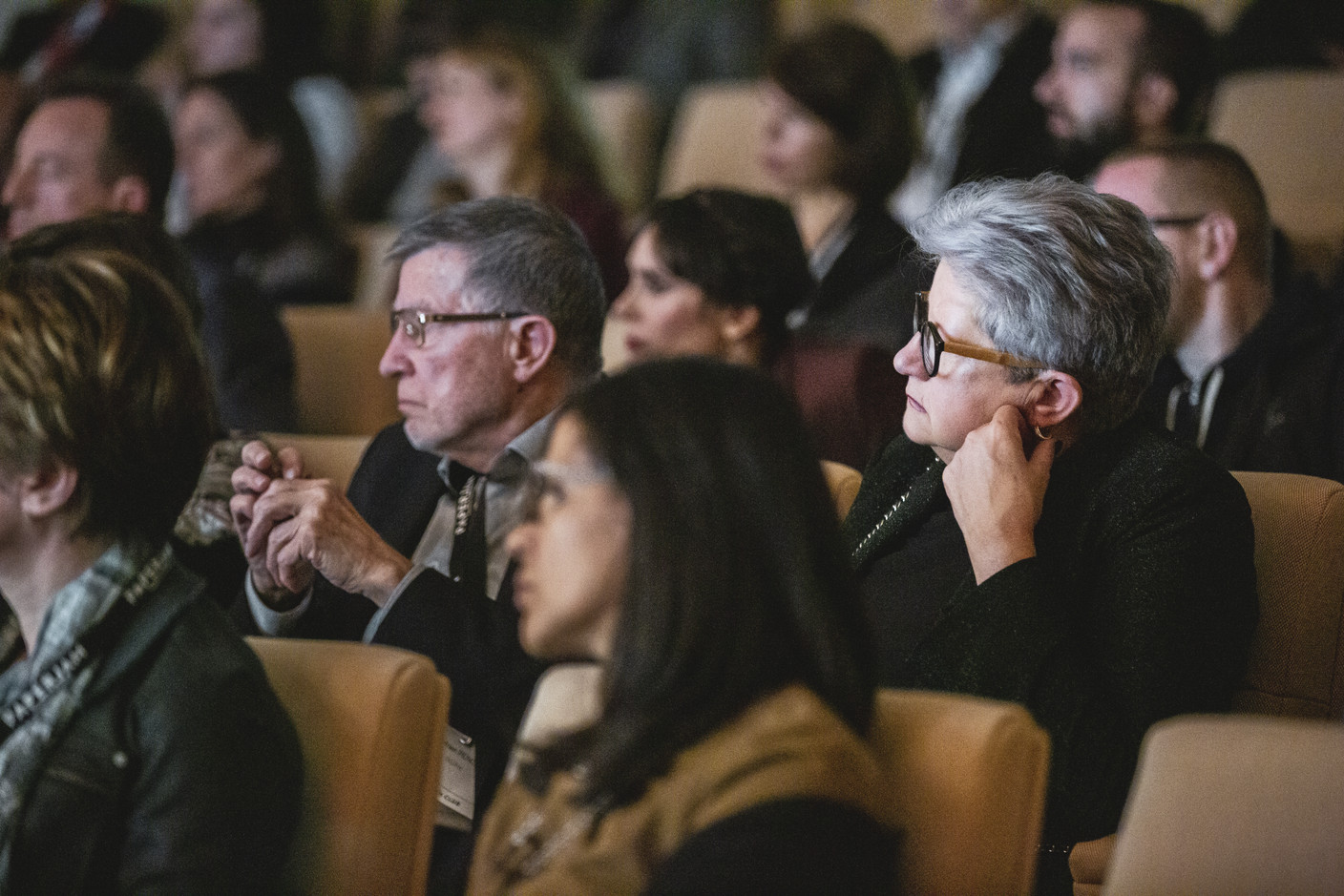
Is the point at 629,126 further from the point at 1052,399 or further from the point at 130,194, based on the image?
the point at 1052,399

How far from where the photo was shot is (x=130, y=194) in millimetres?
3326

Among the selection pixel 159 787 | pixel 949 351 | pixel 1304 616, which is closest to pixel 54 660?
pixel 159 787

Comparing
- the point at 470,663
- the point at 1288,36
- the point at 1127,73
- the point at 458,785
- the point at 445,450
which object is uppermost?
the point at 1288,36

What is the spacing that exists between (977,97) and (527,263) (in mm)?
2369

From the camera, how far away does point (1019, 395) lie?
1.85m

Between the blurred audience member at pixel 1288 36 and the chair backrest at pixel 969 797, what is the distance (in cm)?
351

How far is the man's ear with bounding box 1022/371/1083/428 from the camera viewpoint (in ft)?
6.01

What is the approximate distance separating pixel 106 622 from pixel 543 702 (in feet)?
1.37

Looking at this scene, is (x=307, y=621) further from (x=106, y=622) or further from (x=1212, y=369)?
(x=1212, y=369)

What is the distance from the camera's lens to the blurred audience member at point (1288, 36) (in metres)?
4.18

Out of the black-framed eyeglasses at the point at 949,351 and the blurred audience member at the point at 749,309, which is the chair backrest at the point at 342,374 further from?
the black-framed eyeglasses at the point at 949,351

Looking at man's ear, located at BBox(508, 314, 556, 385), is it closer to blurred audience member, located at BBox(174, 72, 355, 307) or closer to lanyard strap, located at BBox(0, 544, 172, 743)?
lanyard strap, located at BBox(0, 544, 172, 743)

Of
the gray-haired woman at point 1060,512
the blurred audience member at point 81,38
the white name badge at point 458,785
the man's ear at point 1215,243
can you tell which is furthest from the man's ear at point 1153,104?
the blurred audience member at point 81,38

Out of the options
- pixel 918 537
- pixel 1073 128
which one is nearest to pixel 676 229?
pixel 918 537
